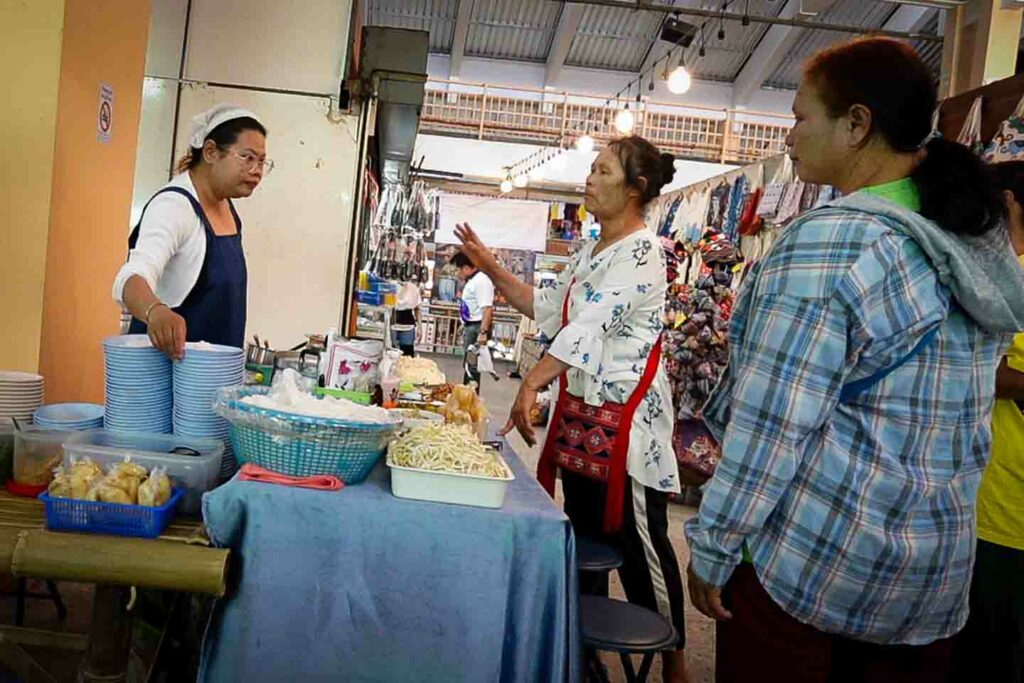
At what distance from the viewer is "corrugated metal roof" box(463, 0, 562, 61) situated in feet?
47.1

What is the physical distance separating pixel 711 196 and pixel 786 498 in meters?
6.00

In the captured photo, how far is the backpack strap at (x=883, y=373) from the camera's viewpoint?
1188mm

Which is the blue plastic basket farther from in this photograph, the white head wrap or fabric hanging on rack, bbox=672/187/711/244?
fabric hanging on rack, bbox=672/187/711/244

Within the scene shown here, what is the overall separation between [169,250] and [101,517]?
92 cm

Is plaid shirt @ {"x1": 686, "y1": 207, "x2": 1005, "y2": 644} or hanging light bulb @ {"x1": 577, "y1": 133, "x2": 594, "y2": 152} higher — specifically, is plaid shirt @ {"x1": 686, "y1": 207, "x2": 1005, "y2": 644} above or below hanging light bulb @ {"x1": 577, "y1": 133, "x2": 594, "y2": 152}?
below

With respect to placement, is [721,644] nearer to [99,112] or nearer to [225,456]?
[225,456]

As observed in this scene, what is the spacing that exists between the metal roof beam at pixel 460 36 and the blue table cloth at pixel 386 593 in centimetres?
1351

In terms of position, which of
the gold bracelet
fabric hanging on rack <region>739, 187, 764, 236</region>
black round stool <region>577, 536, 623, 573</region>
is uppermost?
fabric hanging on rack <region>739, 187, 764, 236</region>

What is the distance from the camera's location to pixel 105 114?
3.08 m

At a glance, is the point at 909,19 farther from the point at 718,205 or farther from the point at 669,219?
the point at 718,205

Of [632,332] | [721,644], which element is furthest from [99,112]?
[721,644]

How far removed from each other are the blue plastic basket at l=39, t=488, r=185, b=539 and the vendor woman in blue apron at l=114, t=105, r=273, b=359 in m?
0.78

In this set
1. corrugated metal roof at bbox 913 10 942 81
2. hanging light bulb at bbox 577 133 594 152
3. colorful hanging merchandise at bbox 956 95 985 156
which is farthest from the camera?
corrugated metal roof at bbox 913 10 942 81

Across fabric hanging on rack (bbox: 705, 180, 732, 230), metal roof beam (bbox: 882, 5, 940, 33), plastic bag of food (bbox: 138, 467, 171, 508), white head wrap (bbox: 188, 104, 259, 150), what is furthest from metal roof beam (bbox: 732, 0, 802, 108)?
plastic bag of food (bbox: 138, 467, 171, 508)
